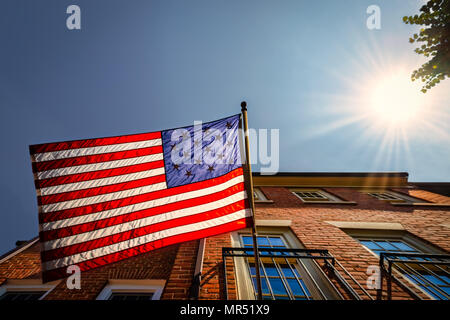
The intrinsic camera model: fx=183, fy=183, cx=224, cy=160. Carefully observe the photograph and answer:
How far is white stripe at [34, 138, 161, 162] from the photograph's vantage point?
3319 millimetres

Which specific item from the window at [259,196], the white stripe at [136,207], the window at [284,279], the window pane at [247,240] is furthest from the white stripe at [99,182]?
the window at [259,196]

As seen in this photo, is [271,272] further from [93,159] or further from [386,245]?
[93,159]

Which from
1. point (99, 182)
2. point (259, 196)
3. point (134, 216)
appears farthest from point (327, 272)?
point (99, 182)

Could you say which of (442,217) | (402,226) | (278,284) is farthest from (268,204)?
(442,217)

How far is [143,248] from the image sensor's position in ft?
10.2

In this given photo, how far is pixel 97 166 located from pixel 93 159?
0.15m

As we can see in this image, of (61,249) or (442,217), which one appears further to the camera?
(442,217)

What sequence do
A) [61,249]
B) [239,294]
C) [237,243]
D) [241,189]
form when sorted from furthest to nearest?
[237,243]
[241,189]
[239,294]
[61,249]

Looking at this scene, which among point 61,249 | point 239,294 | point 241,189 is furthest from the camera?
point 241,189

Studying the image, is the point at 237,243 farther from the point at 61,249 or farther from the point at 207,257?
the point at 61,249

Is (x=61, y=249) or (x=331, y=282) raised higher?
(x=61, y=249)

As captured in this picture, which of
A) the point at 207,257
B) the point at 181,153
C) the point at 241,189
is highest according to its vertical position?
the point at 181,153
